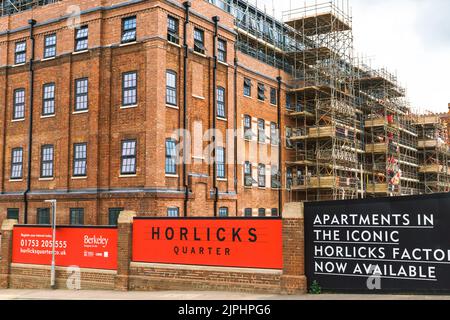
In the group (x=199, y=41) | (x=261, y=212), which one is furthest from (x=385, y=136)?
(x=199, y=41)

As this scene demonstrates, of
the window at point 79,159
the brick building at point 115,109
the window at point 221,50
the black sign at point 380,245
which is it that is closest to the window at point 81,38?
the brick building at point 115,109

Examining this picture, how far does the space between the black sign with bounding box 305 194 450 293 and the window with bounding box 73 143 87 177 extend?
17854 millimetres

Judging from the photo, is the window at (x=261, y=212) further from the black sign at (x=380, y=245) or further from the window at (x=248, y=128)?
the black sign at (x=380, y=245)

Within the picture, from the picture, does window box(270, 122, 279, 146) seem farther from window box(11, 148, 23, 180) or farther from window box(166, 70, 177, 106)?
window box(11, 148, 23, 180)

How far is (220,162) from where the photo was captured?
32844 mm

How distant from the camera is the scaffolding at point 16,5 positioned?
34594mm

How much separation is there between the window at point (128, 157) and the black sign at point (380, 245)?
581 inches

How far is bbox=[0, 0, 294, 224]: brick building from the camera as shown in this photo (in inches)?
1099

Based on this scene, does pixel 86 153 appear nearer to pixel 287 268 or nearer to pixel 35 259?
pixel 35 259

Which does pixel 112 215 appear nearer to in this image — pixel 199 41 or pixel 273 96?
pixel 199 41

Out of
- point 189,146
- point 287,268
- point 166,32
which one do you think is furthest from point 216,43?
point 287,268

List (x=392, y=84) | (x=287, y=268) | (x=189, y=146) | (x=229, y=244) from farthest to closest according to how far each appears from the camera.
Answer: (x=392, y=84)
(x=189, y=146)
(x=229, y=244)
(x=287, y=268)

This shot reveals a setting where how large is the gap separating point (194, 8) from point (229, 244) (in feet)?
61.7

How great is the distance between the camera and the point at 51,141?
103ft
